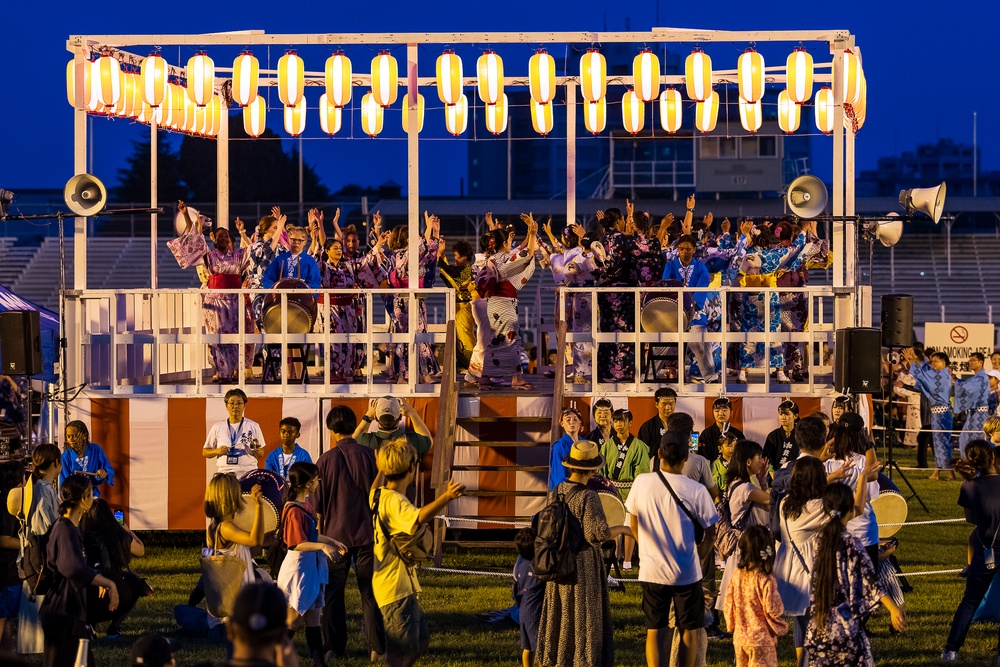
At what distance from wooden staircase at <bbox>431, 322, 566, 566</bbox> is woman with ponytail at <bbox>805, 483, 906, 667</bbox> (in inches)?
236

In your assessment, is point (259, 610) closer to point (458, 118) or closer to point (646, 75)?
point (646, 75)

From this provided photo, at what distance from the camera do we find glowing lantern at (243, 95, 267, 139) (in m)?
18.1

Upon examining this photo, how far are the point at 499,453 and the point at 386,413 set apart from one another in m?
3.86

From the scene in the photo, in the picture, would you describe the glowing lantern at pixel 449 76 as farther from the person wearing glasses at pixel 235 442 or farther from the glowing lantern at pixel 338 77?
the person wearing glasses at pixel 235 442

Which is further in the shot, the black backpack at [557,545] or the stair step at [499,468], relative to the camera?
the stair step at [499,468]

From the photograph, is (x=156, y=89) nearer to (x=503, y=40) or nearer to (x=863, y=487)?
(x=503, y=40)

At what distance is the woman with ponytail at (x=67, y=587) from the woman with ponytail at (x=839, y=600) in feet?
11.8

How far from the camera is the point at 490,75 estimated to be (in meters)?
14.6

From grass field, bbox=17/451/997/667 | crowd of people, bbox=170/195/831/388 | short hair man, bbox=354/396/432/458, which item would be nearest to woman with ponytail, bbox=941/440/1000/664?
grass field, bbox=17/451/997/667

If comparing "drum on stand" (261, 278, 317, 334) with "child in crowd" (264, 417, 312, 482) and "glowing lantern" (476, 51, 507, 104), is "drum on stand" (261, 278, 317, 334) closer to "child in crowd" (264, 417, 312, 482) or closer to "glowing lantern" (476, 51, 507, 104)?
"glowing lantern" (476, 51, 507, 104)

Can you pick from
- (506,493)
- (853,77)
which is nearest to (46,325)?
(506,493)

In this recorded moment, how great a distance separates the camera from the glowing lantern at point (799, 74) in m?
14.5

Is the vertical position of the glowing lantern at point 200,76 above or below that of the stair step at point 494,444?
above

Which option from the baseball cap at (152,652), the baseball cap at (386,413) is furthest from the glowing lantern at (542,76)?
the baseball cap at (152,652)
